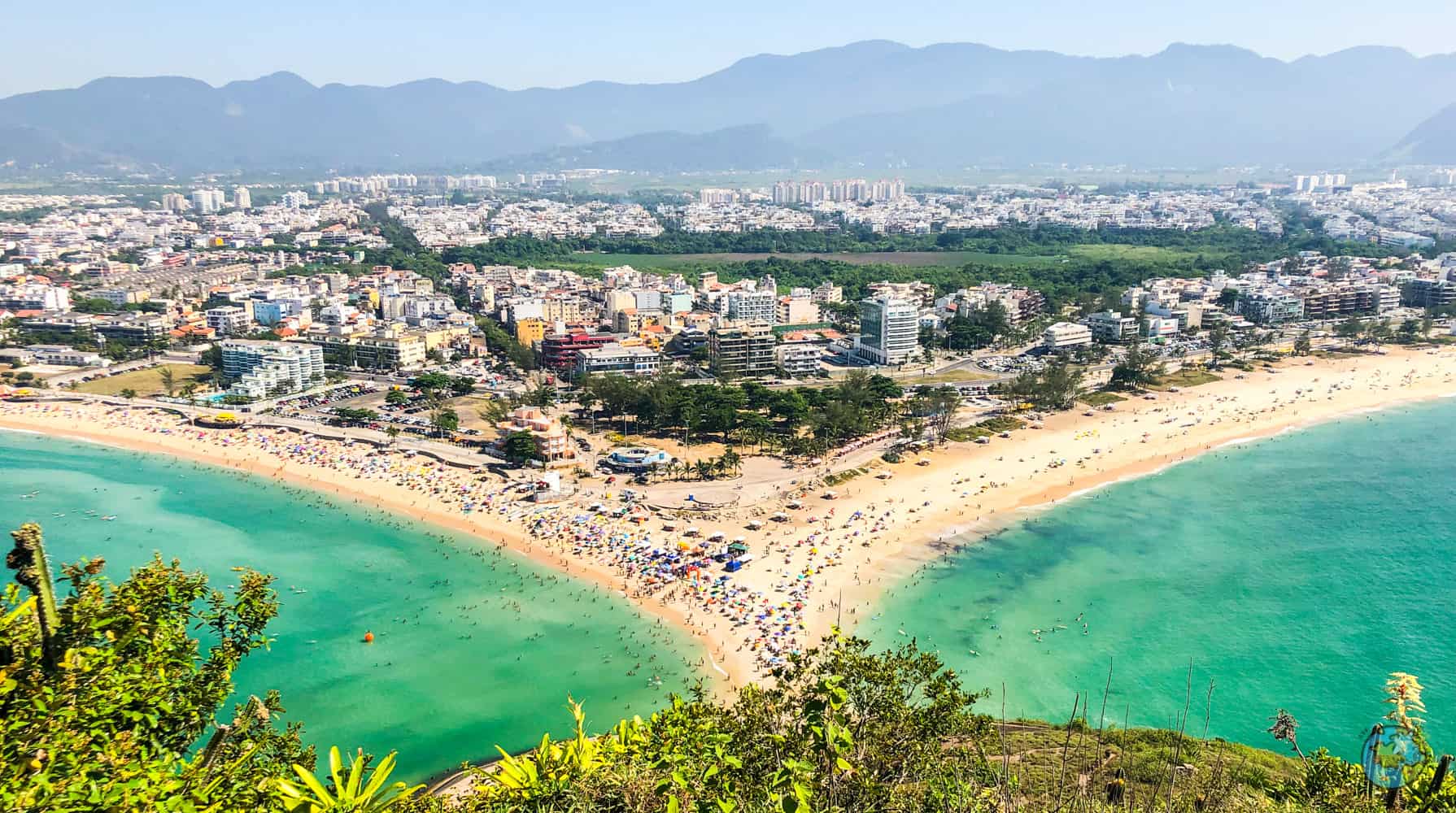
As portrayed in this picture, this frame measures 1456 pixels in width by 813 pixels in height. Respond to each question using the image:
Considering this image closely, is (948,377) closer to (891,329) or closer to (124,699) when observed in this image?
(891,329)

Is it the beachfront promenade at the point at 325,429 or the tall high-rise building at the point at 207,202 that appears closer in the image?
the beachfront promenade at the point at 325,429

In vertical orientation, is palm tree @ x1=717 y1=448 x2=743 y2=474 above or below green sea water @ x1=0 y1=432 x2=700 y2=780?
above

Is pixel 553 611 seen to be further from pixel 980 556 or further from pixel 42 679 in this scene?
pixel 42 679

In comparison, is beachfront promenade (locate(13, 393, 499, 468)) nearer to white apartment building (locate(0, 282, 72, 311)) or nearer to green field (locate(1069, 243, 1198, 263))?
white apartment building (locate(0, 282, 72, 311))

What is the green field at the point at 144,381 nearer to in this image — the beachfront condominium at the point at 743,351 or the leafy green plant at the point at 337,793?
the beachfront condominium at the point at 743,351

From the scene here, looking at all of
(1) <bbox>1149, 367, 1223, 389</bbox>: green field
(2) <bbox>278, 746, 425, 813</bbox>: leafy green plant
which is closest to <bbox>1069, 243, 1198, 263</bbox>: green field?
(1) <bbox>1149, 367, 1223, 389</bbox>: green field

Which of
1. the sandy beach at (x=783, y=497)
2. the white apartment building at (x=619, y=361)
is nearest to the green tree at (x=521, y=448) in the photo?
the sandy beach at (x=783, y=497)

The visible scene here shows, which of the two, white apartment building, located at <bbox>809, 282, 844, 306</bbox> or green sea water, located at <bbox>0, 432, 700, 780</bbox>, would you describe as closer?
green sea water, located at <bbox>0, 432, 700, 780</bbox>
